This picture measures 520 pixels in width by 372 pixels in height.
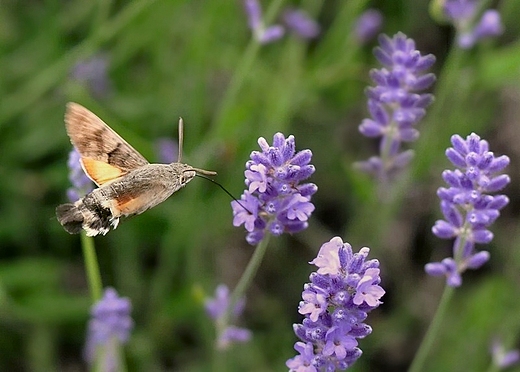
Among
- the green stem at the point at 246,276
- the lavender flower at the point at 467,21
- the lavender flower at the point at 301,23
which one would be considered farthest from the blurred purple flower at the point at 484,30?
the green stem at the point at 246,276

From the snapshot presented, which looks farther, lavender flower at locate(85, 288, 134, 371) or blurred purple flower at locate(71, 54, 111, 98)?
blurred purple flower at locate(71, 54, 111, 98)

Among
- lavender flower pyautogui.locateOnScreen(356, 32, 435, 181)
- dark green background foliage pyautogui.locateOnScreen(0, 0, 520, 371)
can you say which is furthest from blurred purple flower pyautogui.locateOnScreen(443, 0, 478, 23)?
lavender flower pyautogui.locateOnScreen(356, 32, 435, 181)

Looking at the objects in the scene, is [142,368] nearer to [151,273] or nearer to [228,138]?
[151,273]

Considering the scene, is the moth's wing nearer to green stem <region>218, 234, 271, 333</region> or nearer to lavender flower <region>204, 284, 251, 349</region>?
green stem <region>218, 234, 271, 333</region>

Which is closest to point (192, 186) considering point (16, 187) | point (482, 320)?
point (16, 187)

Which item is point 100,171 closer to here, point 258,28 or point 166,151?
point 258,28

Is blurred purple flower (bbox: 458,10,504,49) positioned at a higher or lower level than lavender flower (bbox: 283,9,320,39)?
lower

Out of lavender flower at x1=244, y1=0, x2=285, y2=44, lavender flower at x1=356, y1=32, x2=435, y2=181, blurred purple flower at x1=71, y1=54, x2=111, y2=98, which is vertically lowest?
lavender flower at x1=356, y1=32, x2=435, y2=181
